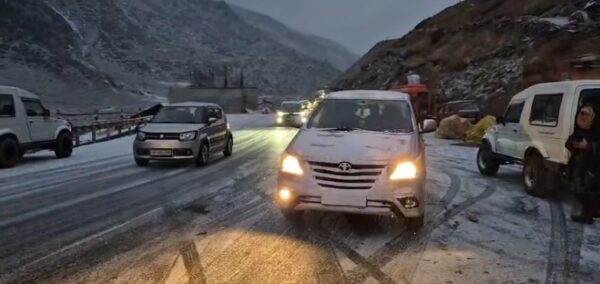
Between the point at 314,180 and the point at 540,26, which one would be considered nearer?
the point at 314,180

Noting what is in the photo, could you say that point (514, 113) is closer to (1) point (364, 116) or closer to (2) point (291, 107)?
(1) point (364, 116)

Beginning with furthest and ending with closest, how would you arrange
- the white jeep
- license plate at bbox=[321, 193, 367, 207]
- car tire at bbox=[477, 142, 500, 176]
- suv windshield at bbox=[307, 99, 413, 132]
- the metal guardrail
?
the metal guardrail < the white jeep < car tire at bbox=[477, 142, 500, 176] < suv windshield at bbox=[307, 99, 413, 132] < license plate at bbox=[321, 193, 367, 207]

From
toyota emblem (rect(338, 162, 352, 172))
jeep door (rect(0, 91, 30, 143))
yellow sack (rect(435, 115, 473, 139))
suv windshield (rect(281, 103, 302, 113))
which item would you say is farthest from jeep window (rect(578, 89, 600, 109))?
suv windshield (rect(281, 103, 302, 113))

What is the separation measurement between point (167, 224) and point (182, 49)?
16349 centimetres

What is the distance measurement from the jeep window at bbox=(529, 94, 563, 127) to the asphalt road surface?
4.21 feet

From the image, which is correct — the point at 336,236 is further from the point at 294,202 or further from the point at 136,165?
the point at 136,165

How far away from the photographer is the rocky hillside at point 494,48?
30.8 m

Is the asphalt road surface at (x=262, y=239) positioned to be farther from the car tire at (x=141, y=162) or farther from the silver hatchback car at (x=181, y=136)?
the car tire at (x=141, y=162)

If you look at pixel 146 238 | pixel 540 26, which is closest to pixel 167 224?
pixel 146 238

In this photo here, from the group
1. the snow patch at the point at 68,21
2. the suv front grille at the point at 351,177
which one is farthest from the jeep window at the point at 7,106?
the snow patch at the point at 68,21

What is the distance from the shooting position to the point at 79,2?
6407 inches

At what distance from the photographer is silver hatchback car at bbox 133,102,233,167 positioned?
13.9 meters

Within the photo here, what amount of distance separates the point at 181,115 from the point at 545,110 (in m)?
9.28

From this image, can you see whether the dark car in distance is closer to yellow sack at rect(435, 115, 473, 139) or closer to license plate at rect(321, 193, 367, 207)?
yellow sack at rect(435, 115, 473, 139)
